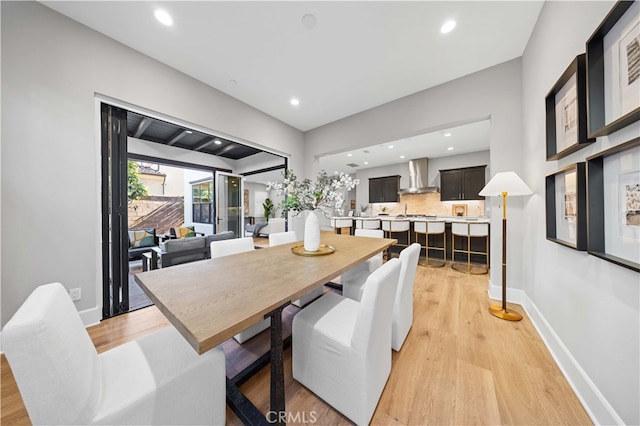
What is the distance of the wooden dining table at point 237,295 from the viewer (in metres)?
0.75

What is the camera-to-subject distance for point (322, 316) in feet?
4.30

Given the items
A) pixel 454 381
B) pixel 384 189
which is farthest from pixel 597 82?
pixel 384 189

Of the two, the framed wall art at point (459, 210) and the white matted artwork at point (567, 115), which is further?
the framed wall art at point (459, 210)

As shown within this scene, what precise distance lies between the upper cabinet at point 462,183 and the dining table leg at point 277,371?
635 cm

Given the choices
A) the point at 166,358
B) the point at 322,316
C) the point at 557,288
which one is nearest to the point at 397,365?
the point at 322,316

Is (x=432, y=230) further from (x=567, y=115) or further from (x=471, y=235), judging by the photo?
(x=567, y=115)

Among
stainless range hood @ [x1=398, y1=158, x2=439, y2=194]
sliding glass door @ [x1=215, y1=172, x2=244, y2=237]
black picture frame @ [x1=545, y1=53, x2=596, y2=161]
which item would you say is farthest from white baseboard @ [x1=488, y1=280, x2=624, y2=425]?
sliding glass door @ [x1=215, y1=172, x2=244, y2=237]

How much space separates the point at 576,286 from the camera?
1.32m

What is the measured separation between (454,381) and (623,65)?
6.24 feet

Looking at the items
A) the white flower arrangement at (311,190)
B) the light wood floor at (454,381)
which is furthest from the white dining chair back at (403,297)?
the white flower arrangement at (311,190)

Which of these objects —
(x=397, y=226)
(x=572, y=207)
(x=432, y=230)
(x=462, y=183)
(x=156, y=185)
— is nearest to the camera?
(x=572, y=207)

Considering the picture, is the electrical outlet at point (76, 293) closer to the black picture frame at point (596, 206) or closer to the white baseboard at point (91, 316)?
the white baseboard at point (91, 316)

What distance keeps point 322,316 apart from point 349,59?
8.78ft

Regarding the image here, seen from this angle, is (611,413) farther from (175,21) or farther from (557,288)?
(175,21)
